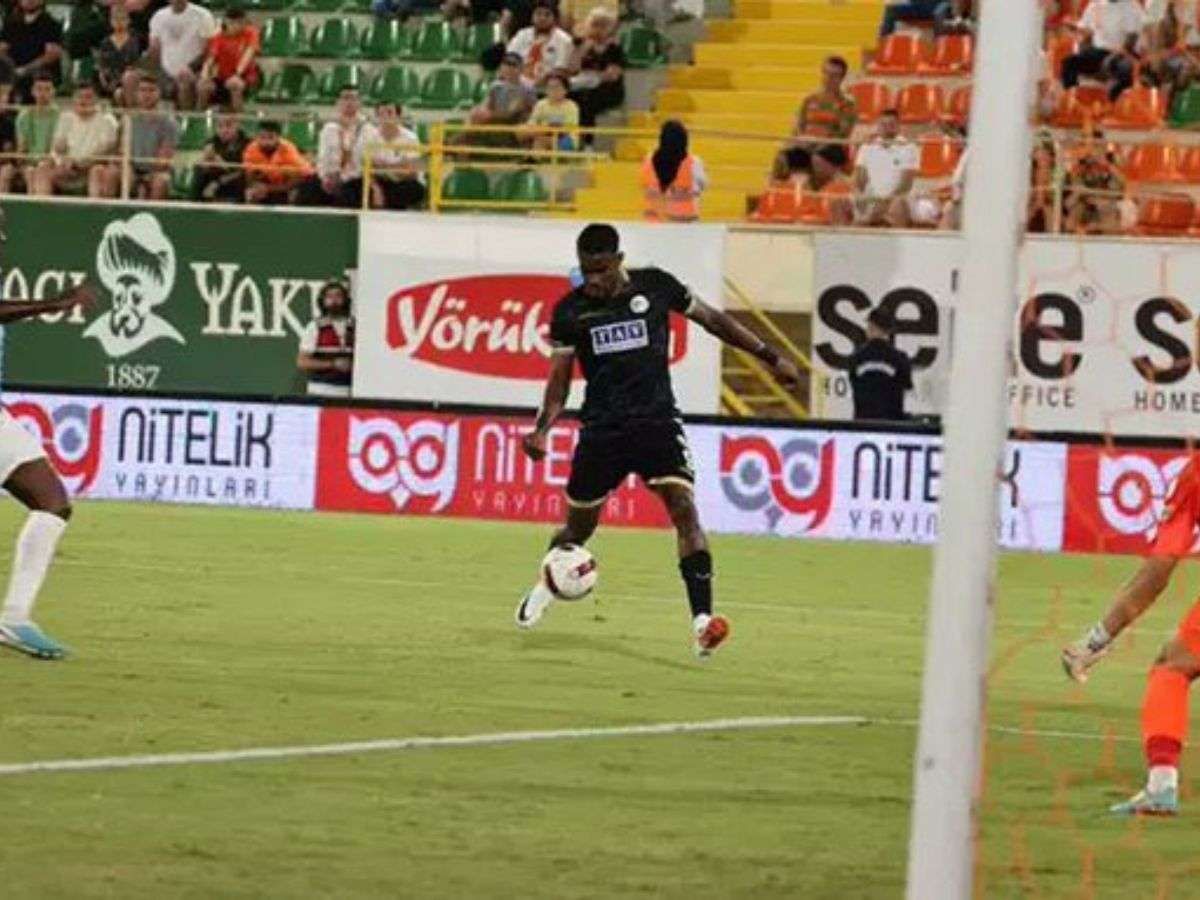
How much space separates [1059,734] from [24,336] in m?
17.5

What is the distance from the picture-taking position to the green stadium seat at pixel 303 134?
3197 centimetres

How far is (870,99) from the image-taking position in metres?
30.6

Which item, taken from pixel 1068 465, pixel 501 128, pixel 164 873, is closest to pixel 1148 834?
pixel 164 873

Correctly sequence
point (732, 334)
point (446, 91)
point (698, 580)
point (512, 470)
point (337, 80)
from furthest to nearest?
point (337, 80), point (446, 91), point (512, 470), point (732, 334), point (698, 580)

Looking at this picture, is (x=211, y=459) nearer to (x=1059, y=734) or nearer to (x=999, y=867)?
(x=1059, y=734)

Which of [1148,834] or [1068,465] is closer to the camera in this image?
[1148,834]

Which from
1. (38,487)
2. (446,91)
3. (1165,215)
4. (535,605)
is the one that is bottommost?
(535,605)

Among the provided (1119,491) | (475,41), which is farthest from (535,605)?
(475,41)

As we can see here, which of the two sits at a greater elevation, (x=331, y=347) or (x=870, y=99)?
(x=870, y=99)

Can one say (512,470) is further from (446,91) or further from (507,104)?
(446,91)

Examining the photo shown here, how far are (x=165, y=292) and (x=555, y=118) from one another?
3.81 meters

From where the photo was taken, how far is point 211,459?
27.8 metres

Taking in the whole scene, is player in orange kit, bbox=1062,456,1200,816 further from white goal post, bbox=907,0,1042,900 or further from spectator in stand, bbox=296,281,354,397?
spectator in stand, bbox=296,281,354,397

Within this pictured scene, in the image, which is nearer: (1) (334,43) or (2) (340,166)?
(2) (340,166)
